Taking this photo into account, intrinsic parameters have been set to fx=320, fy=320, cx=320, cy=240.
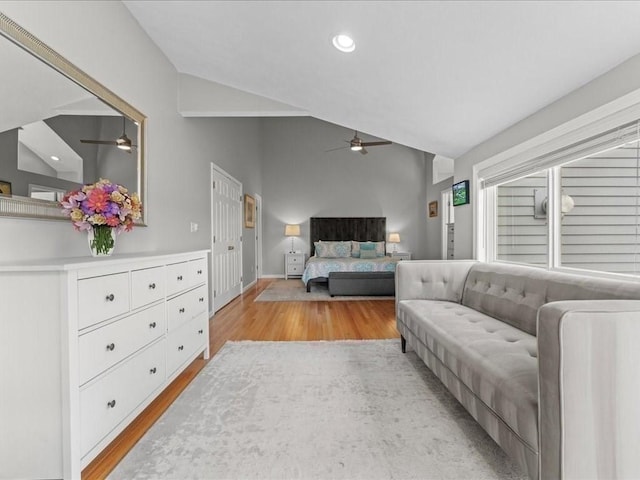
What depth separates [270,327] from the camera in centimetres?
360

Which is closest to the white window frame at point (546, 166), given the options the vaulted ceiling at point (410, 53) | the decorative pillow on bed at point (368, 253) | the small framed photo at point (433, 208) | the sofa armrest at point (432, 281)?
the vaulted ceiling at point (410, 53)

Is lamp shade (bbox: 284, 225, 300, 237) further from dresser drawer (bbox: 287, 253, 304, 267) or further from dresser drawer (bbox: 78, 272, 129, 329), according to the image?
dresser drawer (bbox: 78, 272, 129, 329)

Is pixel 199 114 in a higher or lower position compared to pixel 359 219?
higher

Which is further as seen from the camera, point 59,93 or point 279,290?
point 279,290

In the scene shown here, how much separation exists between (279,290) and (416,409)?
14.3ft

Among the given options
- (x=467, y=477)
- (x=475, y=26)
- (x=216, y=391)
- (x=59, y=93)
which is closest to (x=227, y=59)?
(x=59, y=93)

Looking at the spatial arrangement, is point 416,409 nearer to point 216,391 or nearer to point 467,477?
point 467,477

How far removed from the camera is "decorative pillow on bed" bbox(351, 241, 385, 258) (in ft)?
22.8

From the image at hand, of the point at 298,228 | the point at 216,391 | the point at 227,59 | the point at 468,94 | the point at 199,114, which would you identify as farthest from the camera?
the point at 298,228

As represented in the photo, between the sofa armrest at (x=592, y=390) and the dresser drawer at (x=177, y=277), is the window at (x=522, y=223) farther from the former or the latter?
the dresser drawer at (x=177, y=277)

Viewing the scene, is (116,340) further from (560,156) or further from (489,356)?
(560,156)

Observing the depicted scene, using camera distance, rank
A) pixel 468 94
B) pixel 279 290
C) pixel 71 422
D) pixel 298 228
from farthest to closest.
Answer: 1. pixel 298 228
2. pixel 279 290
3. pixel 468 94
4. pixel 71 422

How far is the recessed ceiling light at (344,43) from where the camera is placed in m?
2.16

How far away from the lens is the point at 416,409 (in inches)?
73.0
